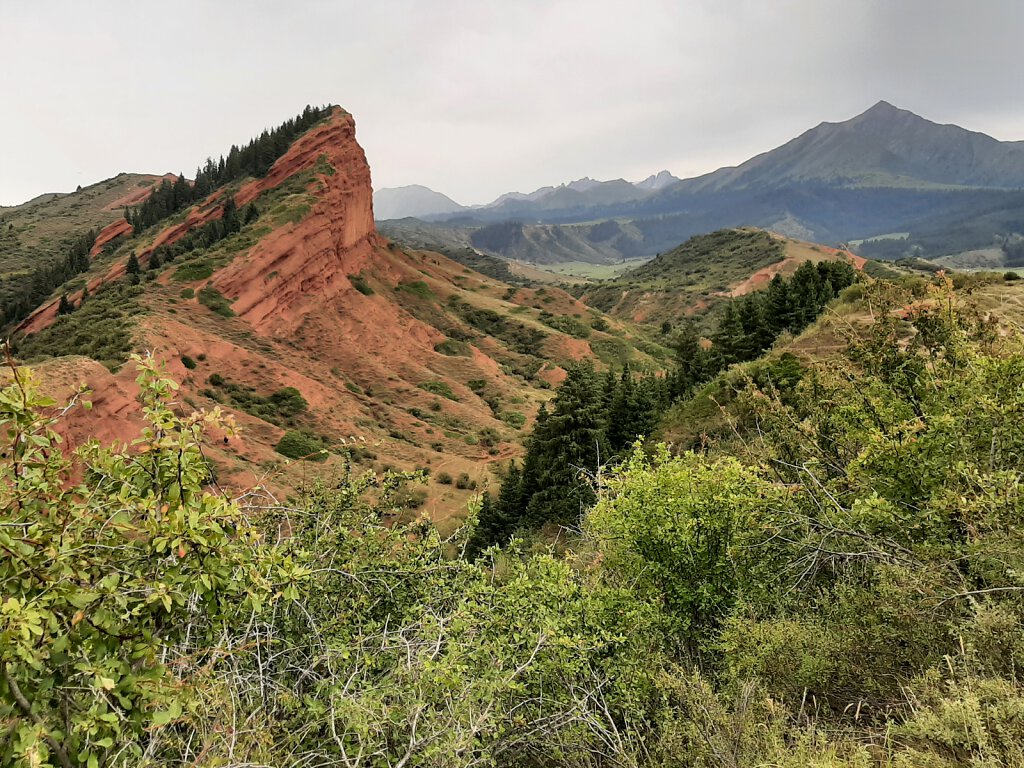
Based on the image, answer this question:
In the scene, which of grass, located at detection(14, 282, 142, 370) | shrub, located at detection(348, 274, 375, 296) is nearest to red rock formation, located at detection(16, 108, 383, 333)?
shrub, located at detection(348, 274, 375, 296)

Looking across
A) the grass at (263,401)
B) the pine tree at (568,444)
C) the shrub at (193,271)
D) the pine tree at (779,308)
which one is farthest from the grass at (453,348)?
the pine tree at (779,308)

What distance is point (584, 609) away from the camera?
6.33 meters

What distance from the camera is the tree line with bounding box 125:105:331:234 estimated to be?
70000 millimetres

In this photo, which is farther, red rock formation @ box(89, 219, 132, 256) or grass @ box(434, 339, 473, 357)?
red rock formation @ box(89, 219, 132, 256)

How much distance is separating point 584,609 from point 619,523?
1812 millimetres

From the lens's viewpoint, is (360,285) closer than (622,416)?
No

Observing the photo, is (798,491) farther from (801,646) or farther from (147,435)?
(147,435)

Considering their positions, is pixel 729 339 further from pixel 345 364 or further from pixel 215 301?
pixel 215 301

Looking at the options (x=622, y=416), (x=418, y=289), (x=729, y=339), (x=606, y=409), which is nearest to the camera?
(x=622, y=416)

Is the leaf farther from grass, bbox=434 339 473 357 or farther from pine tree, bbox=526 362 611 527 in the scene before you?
grass, bbox=434 339 473 357

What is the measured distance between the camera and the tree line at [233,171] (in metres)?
70.0

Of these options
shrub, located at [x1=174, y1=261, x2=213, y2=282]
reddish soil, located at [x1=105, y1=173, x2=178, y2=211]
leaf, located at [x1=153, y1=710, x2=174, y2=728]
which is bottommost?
leaf, located at [x1=153, y1=710, x2=174, y2=728]

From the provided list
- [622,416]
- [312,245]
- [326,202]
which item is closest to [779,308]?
[622,416]

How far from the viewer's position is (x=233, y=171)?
7494cm
